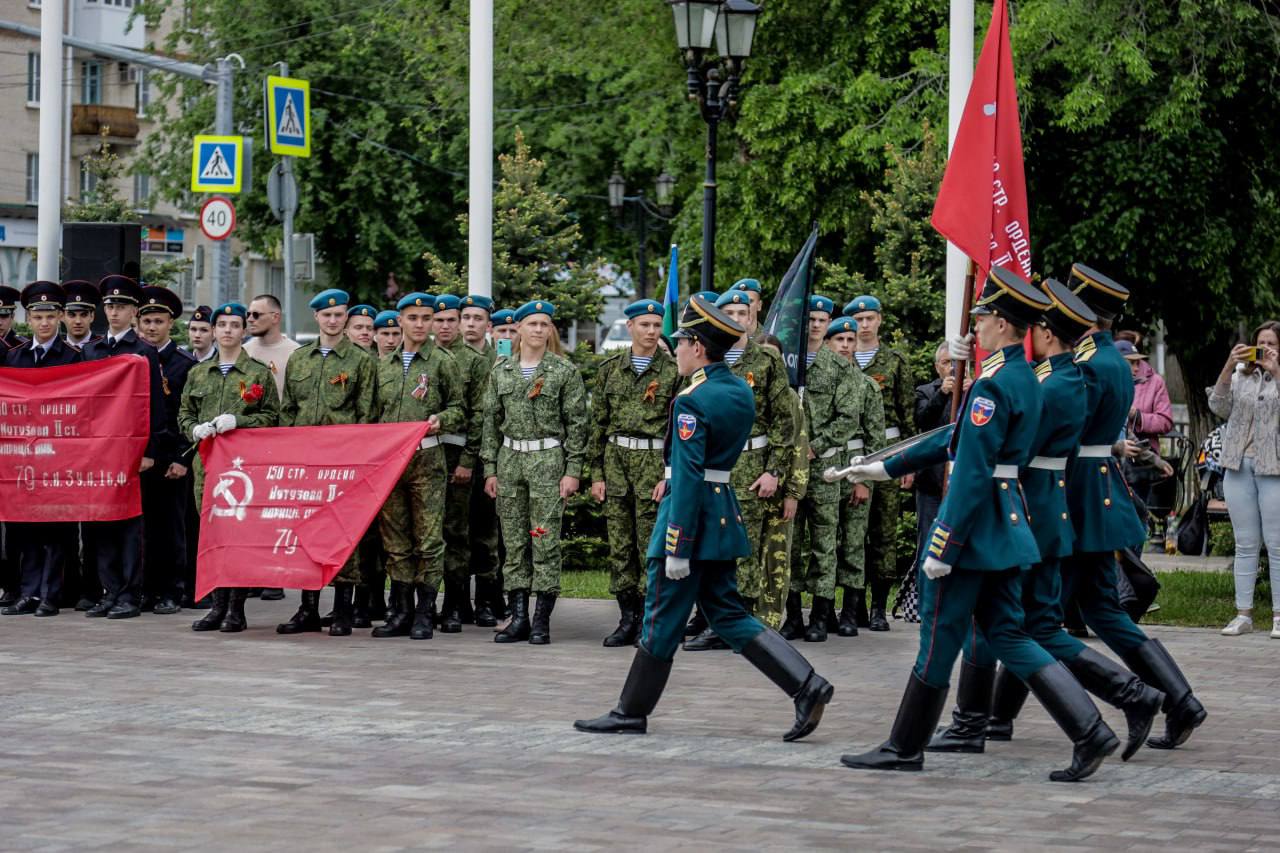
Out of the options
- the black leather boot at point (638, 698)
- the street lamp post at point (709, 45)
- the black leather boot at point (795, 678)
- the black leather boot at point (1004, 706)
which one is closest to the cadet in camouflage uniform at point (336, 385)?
the street lamp post at point (709, 45)

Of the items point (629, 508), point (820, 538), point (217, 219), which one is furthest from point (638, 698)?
point (217, 219)

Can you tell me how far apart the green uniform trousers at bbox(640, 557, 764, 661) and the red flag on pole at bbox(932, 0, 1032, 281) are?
2.82 metres

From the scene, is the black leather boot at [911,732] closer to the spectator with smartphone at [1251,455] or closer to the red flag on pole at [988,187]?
the red flag on pole at [988,187]

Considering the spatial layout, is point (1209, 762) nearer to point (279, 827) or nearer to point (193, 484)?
point (279, 827)

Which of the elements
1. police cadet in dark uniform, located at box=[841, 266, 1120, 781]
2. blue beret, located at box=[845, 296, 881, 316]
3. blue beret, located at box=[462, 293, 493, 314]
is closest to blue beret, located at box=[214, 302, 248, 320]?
blue beret, located at box=[462, 293, 493, 314]

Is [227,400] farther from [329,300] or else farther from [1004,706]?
[1004,706]

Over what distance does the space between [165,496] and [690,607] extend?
6313 millimetres

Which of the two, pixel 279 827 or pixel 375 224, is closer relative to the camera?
pixel 279 827

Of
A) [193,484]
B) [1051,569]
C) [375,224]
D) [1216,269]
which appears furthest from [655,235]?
[1051,569]

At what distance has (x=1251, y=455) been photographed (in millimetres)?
12797

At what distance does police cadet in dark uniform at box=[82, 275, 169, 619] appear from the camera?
1391cm

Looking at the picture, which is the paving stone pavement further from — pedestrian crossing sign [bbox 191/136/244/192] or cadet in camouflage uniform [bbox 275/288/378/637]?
pedestrian crossing sign [bbox 191/136/244/192]

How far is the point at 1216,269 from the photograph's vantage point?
23.2 m

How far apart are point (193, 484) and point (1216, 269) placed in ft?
43.6
